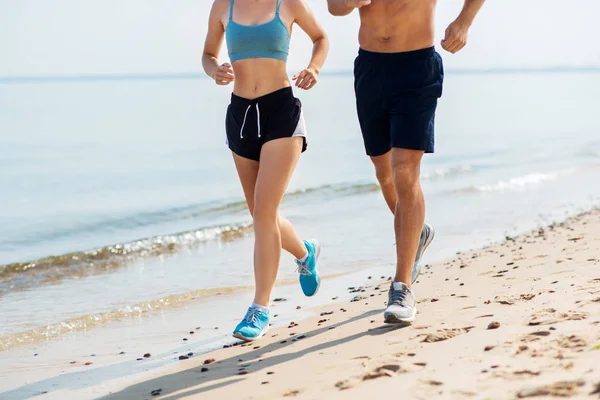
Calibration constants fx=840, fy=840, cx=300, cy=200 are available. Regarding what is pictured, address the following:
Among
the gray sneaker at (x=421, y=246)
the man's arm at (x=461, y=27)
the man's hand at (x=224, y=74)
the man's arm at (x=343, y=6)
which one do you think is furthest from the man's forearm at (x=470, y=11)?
the gray sneaker at (x=421, y=246)

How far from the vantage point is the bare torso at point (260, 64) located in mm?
4918

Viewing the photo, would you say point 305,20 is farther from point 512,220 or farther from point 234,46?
point 512,220

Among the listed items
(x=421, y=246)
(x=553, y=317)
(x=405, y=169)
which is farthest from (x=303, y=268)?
(x=553, y=317)

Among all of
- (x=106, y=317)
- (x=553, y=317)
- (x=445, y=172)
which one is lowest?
(x=445, y=172)

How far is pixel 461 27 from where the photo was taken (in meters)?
4.96

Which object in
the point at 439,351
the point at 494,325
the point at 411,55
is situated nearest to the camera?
the point at 439,351

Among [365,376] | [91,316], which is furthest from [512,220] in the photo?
[365,376]

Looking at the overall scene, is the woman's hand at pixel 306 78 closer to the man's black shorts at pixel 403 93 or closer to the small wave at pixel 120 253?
the man's black shorts at pixel 403 93

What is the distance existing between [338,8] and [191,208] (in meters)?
10.3

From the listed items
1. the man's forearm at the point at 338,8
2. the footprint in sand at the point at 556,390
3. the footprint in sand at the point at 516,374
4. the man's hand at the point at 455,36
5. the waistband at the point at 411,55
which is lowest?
the footprint in sand at the point at 516,374

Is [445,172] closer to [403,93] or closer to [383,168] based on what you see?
[383,168]

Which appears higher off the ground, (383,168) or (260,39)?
(260,39)

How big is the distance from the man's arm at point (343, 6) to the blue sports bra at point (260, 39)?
0.32 metres

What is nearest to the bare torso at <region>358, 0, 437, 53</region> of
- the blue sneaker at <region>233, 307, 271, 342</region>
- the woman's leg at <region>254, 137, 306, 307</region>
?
the woman's leg at <region>254, 137, 306, 307</region>
